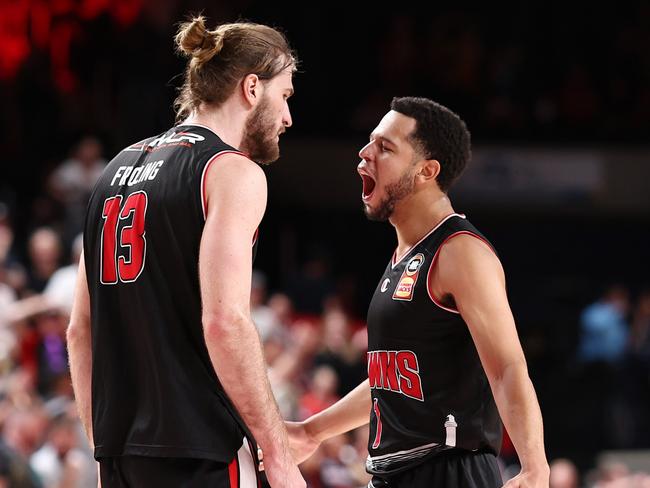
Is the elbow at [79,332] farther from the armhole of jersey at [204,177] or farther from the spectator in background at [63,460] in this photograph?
the spectator in background at [63,460]

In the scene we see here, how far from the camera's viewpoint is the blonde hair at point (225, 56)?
3.54m

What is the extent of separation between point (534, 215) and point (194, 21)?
13.3m

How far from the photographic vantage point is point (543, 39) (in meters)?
16.3

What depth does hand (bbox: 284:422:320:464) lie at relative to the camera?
422 cm

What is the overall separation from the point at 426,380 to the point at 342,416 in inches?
20.3

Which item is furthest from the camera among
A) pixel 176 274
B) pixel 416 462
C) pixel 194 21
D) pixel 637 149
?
pixel 637 149

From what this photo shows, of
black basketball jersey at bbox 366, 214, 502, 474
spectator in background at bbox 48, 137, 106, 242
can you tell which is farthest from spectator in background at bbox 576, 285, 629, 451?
black basketball jersey at bbox 366, 214, 502, 474

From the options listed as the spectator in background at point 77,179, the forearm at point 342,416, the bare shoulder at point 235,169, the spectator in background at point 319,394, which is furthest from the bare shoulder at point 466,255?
the spectator in background at point 77,179

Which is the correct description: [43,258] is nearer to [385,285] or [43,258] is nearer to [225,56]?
[385,285]

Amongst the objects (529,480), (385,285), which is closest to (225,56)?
(385,285)

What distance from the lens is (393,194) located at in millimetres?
4121

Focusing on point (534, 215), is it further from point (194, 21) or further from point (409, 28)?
point (194, 21)

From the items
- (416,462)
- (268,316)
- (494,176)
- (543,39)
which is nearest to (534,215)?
(494,176)

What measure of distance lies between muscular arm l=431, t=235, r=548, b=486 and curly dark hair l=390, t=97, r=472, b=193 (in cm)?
40
